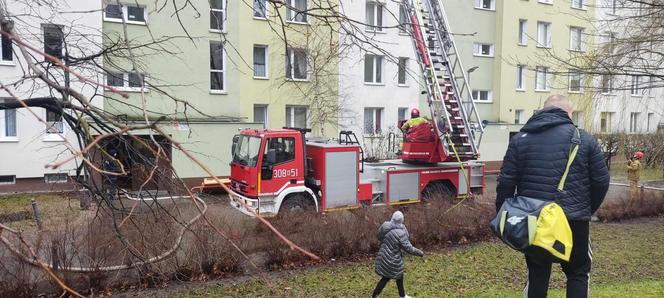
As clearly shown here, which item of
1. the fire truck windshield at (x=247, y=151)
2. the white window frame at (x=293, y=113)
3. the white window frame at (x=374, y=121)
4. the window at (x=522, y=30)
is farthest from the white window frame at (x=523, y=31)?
the fire truck windshield at (x=247, y=151)

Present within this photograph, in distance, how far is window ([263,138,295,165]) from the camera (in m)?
12.1

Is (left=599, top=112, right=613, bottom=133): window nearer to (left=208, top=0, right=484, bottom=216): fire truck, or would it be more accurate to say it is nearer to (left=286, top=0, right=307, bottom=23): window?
(left=208, top=0, right=484, bottom=216): fire truck

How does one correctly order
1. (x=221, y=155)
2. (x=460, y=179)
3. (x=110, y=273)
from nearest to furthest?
(x=110, y=273) < (x=460, y=179) < (x=221, y=155)

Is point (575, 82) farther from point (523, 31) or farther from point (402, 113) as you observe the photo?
point (523, 31)

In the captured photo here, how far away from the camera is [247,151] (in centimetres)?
1241

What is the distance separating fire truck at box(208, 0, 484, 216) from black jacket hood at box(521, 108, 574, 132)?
7.32m

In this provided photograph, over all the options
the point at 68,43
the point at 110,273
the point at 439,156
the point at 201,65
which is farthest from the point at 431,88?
the point at 201,65

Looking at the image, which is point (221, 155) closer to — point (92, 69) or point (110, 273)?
point (110, 273)

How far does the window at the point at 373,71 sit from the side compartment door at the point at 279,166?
1452 centimetres

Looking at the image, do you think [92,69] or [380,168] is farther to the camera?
[380,168]

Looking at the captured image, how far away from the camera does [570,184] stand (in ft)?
13.6

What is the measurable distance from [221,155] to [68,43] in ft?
47.5

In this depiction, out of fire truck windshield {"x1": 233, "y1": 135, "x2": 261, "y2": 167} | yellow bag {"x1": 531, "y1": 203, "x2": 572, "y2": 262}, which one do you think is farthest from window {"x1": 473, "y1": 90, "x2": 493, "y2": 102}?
yellow bag {"x1": 531, "y1": 203, "x2": 572, "y2": 262}

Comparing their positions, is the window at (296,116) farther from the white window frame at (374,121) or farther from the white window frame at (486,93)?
the white window frame at (486,93)
